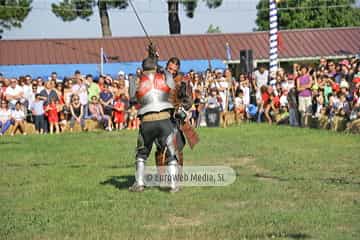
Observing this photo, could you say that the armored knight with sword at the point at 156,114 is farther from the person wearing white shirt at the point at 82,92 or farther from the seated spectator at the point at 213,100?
the seated spectator at the point at 213,100

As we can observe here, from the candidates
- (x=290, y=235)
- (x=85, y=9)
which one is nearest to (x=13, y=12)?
(x=85, y=9)

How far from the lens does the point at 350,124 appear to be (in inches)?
669

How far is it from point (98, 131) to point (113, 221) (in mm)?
12781

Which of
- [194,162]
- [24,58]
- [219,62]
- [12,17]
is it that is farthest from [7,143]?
[12,17]

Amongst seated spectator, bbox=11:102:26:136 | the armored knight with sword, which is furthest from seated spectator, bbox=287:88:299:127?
the armored knight with sword

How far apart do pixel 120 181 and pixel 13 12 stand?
31.3 meters

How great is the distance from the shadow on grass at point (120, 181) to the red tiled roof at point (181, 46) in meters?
26.1

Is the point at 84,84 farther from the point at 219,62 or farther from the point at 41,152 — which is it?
the point at 219,62

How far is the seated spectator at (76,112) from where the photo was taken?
2036cm

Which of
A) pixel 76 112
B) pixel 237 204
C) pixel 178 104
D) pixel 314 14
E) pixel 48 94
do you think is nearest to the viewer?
pixel 237 204

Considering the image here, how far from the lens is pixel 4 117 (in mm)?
19969

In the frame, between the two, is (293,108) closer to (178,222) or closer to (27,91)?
(27,91)

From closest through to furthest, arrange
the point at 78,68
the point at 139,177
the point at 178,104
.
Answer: the point at 139,177 → the point at 178,104 → the point at 78,68

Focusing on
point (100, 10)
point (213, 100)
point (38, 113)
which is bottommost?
point (38, 113)
